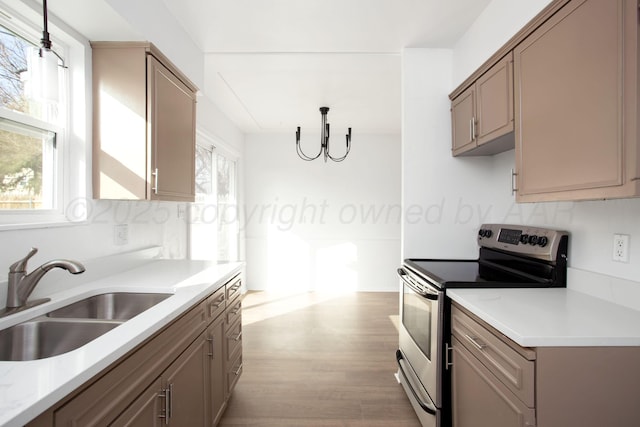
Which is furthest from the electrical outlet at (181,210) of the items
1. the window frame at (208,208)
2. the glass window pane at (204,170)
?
the glass window pane at (204,170)

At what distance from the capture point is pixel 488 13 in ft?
6.66

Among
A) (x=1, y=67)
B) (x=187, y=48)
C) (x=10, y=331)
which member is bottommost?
(x=10, y=331)

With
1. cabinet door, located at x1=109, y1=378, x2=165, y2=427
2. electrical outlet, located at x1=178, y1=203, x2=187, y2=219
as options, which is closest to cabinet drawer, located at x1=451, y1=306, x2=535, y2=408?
cabinet door, located at x1=109, y1=378, x2=165, y2=427

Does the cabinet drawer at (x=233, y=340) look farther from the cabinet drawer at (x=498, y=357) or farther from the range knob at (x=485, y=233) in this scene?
the range knob at (x=485, y=233)

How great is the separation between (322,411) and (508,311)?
57.0 inches

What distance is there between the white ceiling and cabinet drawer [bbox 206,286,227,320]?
1502 mm

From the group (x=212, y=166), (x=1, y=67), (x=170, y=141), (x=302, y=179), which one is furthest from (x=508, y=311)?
(x=302, y=179)

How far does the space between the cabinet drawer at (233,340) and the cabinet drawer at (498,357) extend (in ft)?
4.41

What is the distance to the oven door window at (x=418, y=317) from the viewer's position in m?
1.81

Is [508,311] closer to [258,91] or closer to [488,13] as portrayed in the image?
[488,13]

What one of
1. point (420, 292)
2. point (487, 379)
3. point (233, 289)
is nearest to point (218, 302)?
point (233, 289)

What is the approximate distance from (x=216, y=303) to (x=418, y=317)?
1197mm

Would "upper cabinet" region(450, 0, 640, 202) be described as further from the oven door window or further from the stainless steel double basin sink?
the stainless steel double basin sink

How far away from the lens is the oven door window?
1.81 metres
